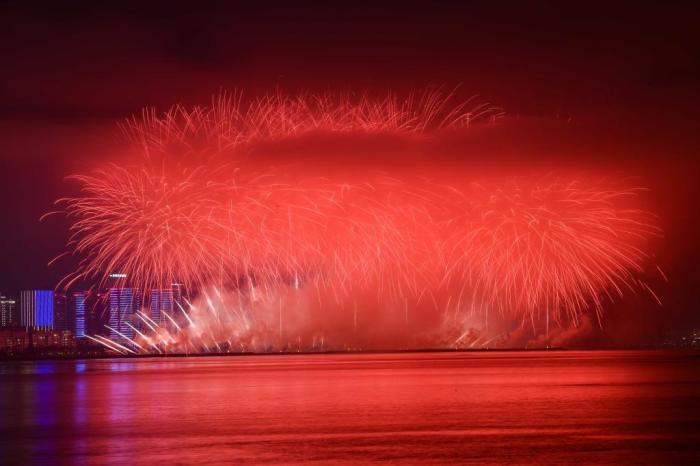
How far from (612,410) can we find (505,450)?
13576 mm

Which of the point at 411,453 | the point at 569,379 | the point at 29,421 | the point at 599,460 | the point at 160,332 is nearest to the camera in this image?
the point at 599,460

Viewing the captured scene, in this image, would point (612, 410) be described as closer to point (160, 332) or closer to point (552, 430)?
point (552, 430)

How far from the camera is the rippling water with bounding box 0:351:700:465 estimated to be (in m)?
26.5

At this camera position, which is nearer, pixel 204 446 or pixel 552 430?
pixel 204 446

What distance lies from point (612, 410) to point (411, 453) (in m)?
15.2

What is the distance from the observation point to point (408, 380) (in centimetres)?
6431

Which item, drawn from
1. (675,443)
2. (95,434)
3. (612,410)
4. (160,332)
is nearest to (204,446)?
(95,434)

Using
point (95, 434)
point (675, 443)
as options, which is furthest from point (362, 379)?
point (675, 443)

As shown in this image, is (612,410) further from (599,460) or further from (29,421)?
(29,421)

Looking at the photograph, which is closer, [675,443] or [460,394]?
[675,443]

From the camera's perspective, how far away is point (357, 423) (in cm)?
3478

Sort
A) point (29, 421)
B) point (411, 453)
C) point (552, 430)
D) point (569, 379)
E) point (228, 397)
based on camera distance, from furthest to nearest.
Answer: point (569, 379)
point (228, 397)
point (29, 421)
point (552, 430)
point (411, 453)

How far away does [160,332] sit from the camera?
5591 inches

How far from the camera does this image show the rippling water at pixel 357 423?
26.5 meters
